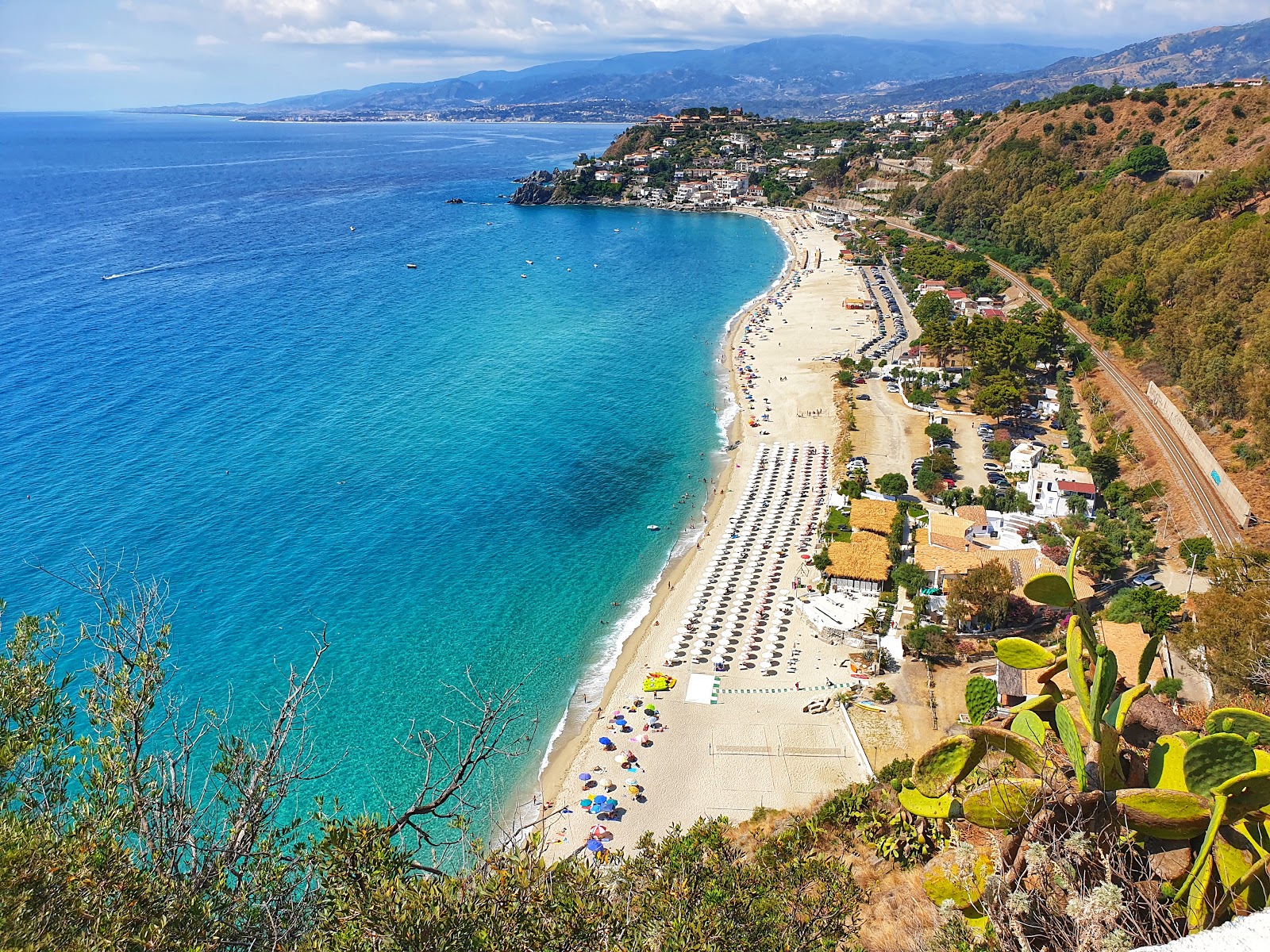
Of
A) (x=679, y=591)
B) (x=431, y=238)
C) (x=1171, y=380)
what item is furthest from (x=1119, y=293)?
(x=431, y=238)

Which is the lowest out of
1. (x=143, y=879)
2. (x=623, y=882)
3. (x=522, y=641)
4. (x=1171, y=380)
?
(x=522, y=641)

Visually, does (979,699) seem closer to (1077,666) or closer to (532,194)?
(1077,666)

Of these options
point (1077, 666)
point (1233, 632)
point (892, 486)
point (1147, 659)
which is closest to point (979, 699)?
point (1147, 659)

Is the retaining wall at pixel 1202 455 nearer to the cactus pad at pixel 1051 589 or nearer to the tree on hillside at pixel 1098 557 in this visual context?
the tree on hillside at pixel 1098 557

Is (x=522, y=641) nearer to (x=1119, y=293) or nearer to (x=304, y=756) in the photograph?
(x=304, y=756)

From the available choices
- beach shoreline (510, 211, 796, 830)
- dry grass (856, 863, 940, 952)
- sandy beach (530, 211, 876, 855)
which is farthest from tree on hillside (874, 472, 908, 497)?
dry grass (856, 863, 940, 952)
